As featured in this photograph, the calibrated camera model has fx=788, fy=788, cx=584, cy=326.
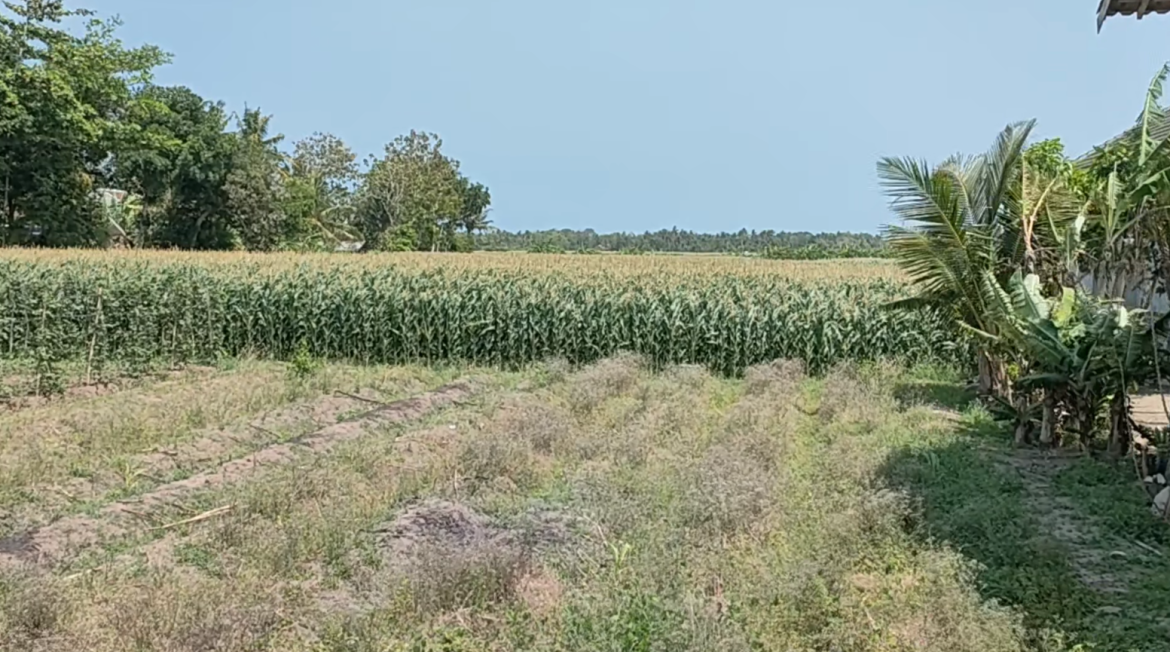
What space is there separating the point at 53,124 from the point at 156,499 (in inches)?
1010

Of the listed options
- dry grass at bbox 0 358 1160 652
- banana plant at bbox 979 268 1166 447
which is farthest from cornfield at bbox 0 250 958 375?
dry grass at bbox 0 358 1160 652

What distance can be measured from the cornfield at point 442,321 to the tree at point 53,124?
15868mm

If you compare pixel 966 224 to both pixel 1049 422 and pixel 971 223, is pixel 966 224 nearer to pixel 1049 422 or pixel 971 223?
pixel 971 223

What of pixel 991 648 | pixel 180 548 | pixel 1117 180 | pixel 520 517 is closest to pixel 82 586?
pixel 180 548

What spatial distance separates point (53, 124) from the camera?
2531cm

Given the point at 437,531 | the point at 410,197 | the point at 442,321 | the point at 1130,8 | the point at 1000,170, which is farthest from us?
the point at 410,197

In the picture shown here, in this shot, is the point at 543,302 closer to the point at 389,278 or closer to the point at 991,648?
the point at 389,278

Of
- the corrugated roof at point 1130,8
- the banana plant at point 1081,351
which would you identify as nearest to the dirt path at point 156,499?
the banana plant at point 1081,351

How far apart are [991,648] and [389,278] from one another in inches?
441

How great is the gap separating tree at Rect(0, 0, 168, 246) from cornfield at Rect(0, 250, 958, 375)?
1587 cm

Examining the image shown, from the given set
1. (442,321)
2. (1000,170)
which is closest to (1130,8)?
(1000,170)

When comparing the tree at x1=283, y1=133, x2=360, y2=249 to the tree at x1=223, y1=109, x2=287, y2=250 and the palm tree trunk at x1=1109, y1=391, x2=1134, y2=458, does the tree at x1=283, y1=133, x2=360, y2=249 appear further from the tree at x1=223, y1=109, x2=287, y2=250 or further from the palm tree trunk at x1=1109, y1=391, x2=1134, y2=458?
the palm tree trunk at x1=1109, y1=391, x2=1134, y2=458

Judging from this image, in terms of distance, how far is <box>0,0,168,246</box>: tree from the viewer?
24766mm

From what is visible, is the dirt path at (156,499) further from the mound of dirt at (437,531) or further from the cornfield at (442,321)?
the cornfield at (442,321)
